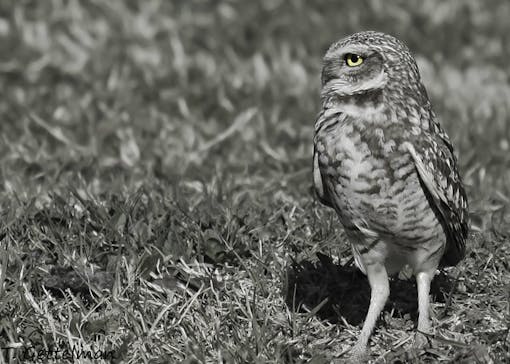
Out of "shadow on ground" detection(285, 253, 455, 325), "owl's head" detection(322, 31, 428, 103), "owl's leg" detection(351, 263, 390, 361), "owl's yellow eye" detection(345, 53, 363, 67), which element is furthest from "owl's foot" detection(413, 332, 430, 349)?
"owl's yellow eye" detection(345, 53, 363, 67)

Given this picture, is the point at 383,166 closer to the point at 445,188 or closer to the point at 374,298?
the point at 445,188

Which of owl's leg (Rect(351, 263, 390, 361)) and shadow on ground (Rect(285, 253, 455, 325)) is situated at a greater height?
owl's leg (Rect(351, 263, 390, 361))

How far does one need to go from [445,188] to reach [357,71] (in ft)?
2.13

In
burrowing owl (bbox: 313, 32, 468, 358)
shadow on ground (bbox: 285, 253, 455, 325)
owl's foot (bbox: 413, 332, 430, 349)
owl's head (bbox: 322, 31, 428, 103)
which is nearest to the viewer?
burrowing owl (bbox: 313, 32, 468, 358)

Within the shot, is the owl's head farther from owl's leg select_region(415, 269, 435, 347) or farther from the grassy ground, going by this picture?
the grassy ground

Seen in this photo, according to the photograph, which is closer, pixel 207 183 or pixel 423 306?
pixel 423 306

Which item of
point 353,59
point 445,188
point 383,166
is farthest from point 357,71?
point 445,188

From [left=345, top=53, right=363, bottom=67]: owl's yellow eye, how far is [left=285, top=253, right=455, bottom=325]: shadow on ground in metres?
1.12

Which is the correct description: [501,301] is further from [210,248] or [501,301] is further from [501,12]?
[501,12]

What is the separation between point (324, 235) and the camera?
5.12m

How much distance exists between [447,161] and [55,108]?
4.01 metres

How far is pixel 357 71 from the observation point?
418 cm

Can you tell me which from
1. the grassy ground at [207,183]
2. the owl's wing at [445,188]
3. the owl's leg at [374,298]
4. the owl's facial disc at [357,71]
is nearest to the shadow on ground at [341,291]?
the grassy ground at [207,183]

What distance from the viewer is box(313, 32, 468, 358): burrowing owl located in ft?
13.3
